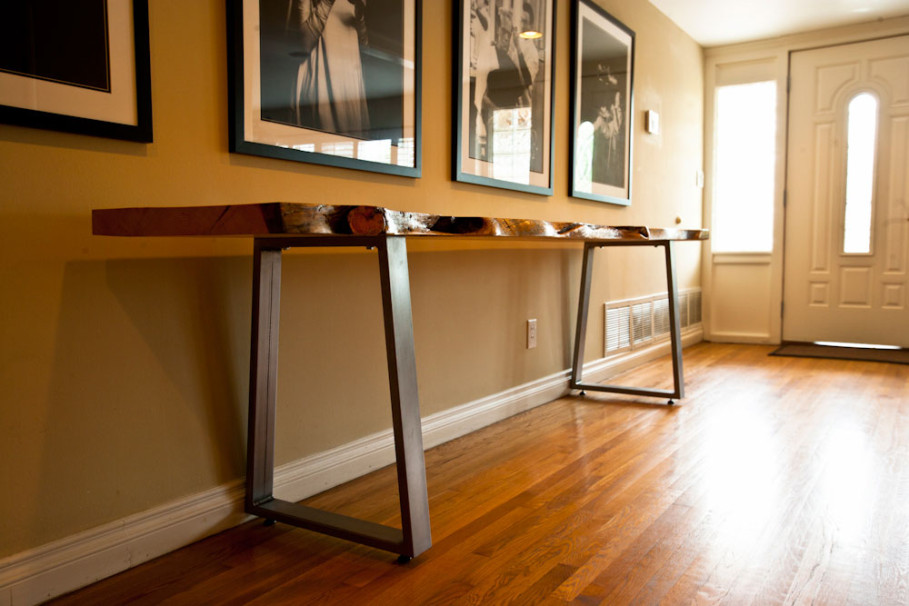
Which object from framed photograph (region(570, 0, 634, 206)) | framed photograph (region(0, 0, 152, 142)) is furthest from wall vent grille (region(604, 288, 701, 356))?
framed photograph (region(0, 0, 152, 142))

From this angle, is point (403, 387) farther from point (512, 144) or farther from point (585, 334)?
point (585, 334)

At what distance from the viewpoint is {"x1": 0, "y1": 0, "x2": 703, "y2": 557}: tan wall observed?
4.24 feet

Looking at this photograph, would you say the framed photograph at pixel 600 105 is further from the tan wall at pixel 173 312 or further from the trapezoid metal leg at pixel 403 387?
the trapezoid metal leg at pixel 403 387

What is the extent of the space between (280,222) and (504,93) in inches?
69.9

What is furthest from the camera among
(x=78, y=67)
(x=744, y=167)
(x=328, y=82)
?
(x=744, y=167)

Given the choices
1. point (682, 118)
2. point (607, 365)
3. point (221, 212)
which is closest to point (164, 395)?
point (221, 212)

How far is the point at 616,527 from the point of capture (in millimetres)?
1682

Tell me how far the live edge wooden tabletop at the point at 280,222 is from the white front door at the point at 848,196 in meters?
4.12

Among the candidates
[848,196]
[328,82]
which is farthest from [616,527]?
[848,196]

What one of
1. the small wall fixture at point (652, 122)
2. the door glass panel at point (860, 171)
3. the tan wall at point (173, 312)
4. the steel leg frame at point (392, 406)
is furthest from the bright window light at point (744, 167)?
the steel leg frame at point (392, 406)

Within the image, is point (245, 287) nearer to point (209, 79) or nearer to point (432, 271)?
point (209, 79)

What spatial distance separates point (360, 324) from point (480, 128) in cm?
92

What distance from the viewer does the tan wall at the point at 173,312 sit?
1293 mm

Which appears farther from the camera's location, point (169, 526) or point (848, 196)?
point (848, 196)
